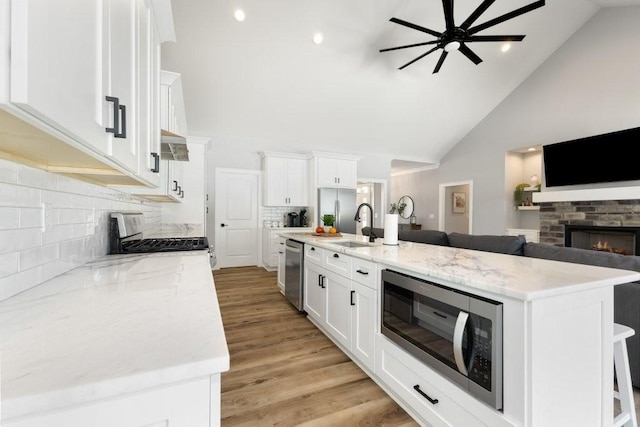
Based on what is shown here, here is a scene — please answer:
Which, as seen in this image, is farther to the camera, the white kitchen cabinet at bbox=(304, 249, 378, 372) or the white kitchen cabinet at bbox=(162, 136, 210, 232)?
the white kitchen cabinet at bbox=(162, 136, 210, 232)

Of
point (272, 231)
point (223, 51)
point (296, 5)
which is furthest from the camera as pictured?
point (272, 231)

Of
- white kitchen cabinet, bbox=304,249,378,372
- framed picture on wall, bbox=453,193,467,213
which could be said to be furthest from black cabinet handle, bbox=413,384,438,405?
framed picture on wall, bbox=453,193,467,213

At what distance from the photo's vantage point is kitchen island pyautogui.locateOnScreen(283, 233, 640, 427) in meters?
1.03

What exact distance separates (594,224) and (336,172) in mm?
4533

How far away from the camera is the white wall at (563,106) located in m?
4.35

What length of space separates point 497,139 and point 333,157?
3818 millimetres

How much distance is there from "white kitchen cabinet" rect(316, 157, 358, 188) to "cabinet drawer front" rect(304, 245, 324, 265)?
306 cm

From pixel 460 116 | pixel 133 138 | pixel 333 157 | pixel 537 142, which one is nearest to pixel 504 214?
pixel 537 142

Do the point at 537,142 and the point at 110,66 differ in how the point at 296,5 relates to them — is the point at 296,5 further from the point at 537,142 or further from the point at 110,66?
the point at 537,142

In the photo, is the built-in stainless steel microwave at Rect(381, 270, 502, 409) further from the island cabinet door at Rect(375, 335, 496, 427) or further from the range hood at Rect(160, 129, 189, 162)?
the range hood at Rect(160, 129, 189, 162)

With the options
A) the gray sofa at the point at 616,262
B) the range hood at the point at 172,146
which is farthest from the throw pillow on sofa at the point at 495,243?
the range hood at the point at 172,146

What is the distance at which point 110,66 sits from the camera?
0.77 metres

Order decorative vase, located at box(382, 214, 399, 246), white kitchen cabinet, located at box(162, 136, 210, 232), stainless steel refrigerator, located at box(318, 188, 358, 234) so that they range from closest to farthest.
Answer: decorative vase, located at box(382, 214, 399, 246)
white kitchen cabinet, located at box(162, 136, 210, 232)
stainless steel refrigerator, located at box(318, 188, 358, 234)

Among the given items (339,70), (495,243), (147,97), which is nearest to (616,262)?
(495,243)
